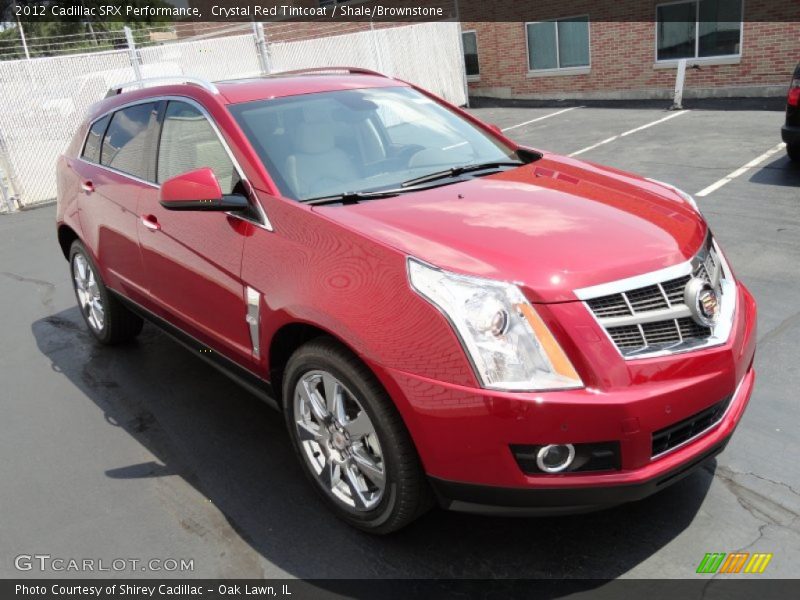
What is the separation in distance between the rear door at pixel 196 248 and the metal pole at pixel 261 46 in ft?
40.3

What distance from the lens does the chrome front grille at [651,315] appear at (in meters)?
2.47

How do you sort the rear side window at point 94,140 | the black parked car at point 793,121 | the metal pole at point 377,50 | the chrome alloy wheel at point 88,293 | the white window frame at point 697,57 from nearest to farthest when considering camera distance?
the rear side window at point 94,140
the chrome alloy wheel at point 88,293
the black parked car at point 793,121
the white window frame at point 697,57
the metal pole at point 377,50

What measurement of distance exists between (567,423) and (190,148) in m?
2.47

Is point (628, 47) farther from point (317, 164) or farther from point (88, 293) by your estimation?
point (317, 164)

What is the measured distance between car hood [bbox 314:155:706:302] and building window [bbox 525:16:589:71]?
15.1 m

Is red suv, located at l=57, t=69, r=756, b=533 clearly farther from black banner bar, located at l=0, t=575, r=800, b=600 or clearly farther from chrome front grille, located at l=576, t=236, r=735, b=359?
black banner bar, located at l=0, t=575, r=800, b=600

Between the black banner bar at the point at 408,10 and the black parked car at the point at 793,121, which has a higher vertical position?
the black banner bar at the point at 408,10

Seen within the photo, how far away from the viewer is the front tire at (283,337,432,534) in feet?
8.66

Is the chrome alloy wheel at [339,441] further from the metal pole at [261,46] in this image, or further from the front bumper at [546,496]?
the metal pole at [261,46]

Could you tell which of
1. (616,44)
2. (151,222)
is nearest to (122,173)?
(151,222)

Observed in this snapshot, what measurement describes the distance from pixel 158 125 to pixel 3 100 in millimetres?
9324

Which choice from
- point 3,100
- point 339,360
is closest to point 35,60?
point 3,100

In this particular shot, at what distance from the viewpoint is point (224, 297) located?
344 centimetres

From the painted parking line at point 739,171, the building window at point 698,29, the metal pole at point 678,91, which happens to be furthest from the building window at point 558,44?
the painted parking line at point 739,171
